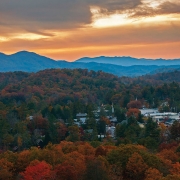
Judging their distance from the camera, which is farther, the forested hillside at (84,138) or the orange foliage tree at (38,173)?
the forested hillside at (84,138)

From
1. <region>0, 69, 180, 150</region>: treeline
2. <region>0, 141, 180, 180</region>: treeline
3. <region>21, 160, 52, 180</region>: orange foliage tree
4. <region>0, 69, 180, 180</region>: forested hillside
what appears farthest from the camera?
<region>0, 69, 180, 150</region>: treeline

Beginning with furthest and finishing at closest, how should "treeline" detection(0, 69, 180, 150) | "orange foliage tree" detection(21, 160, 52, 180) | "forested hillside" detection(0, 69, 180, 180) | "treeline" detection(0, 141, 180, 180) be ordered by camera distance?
1. "treeline" detection(0, 69, 180, 150)
2. "forested hillside" detection(0, 69, 180, 180)
3. "orange foliage tree" detection(21, 160, 52, 180)
4. "treeline" detection(0, 141, 180, 180)

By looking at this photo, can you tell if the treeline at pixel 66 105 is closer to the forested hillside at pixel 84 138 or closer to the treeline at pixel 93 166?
the forested hillside at pixel 84 138

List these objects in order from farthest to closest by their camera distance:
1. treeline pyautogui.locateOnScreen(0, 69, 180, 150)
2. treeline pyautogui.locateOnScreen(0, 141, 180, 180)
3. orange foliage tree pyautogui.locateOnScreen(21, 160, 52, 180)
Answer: treeline pyautogui.locateOnScreen(0, 69, 180, 150), orange foliage tree pyautogui.locateOnScreen(21, 160, 52, 180), treeline pyautogui.locateOnScreen(0, 141, 180, 180)

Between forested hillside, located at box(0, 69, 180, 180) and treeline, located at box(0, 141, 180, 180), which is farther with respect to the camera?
forested hillside, located at box(0, 69, 180, 180)

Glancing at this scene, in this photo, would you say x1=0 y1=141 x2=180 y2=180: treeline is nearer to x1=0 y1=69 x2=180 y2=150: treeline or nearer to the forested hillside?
the forested hillside

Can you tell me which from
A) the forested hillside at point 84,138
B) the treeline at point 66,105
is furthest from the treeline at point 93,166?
the treeline at point 66,105

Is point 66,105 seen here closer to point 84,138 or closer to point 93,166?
point 84,138

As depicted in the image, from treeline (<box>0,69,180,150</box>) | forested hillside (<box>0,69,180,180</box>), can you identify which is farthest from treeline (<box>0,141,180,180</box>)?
treeline (<box>0,69,180,150</box>)

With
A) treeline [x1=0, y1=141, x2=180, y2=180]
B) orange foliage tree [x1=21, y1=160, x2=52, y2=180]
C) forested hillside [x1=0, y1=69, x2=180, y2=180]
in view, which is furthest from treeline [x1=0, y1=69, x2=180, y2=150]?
orange foliage tree [x1=21, y1=160, x2=52, y2=180]
